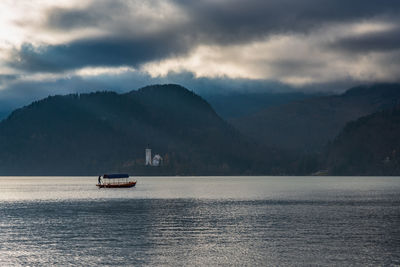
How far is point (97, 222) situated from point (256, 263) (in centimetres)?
5671

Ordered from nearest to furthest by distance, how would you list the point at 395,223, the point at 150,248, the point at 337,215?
the point at 150,248, the point at 395,223, the point at 337,215

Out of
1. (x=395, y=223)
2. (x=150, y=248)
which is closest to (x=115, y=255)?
A: (x=150, y=248)

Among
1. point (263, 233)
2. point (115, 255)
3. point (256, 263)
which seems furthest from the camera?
point (263, 233)

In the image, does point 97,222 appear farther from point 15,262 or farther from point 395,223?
point 395,223

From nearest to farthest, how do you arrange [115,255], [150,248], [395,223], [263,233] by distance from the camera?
[115,255] < [150,248] < [263,233] < [395,223]

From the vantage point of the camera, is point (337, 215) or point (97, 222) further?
point (337, 215)

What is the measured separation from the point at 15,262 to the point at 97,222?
156 feet

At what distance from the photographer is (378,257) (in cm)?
7262

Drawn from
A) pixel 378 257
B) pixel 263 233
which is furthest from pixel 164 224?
pixel 378 257

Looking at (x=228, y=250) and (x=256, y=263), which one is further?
(x=228, y=250)

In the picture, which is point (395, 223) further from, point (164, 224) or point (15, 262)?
point (15, 262)

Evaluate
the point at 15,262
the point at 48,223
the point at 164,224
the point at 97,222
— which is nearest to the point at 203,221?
the point at 164,224

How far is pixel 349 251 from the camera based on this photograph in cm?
7706

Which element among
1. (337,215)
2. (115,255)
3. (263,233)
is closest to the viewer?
(115,255)
